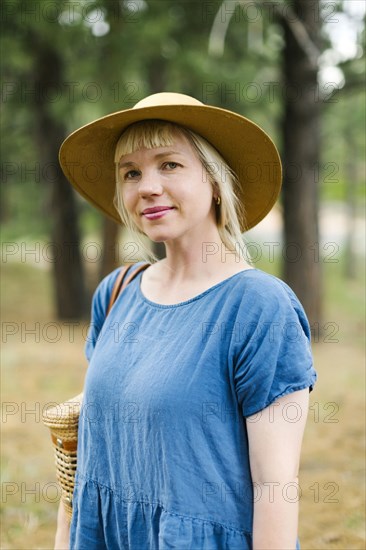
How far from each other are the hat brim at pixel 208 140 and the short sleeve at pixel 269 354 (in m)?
0.48

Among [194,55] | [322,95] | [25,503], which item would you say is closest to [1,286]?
[194,55]

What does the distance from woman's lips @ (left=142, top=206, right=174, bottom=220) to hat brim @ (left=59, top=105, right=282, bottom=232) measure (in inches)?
9.1

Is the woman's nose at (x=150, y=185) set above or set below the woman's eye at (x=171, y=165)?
below

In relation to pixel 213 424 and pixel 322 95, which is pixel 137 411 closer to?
pixel 213 424

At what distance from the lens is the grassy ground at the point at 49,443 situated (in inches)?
139

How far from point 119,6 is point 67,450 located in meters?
6.59

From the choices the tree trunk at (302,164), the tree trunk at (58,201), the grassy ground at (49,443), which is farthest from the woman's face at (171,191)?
the tree trunk at (58,201)

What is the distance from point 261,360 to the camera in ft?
4.73

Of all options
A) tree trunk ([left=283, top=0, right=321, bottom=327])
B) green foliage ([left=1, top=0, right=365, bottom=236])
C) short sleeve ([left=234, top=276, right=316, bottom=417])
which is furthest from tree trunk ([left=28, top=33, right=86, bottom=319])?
short sleeve ([left=234, top=276, right=316, bottom=417])

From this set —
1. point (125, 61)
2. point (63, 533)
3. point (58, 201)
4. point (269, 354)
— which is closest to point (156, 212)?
point (269, 354)

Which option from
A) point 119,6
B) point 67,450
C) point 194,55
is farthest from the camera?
point 194,55

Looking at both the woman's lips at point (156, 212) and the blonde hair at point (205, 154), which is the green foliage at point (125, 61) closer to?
the blonde hair at point (205, 154)

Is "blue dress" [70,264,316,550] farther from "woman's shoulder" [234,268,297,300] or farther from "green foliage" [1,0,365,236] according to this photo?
"green foliage" [1,0,365,236]

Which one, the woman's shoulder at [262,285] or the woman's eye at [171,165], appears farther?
the woman's eye at [171,165]
